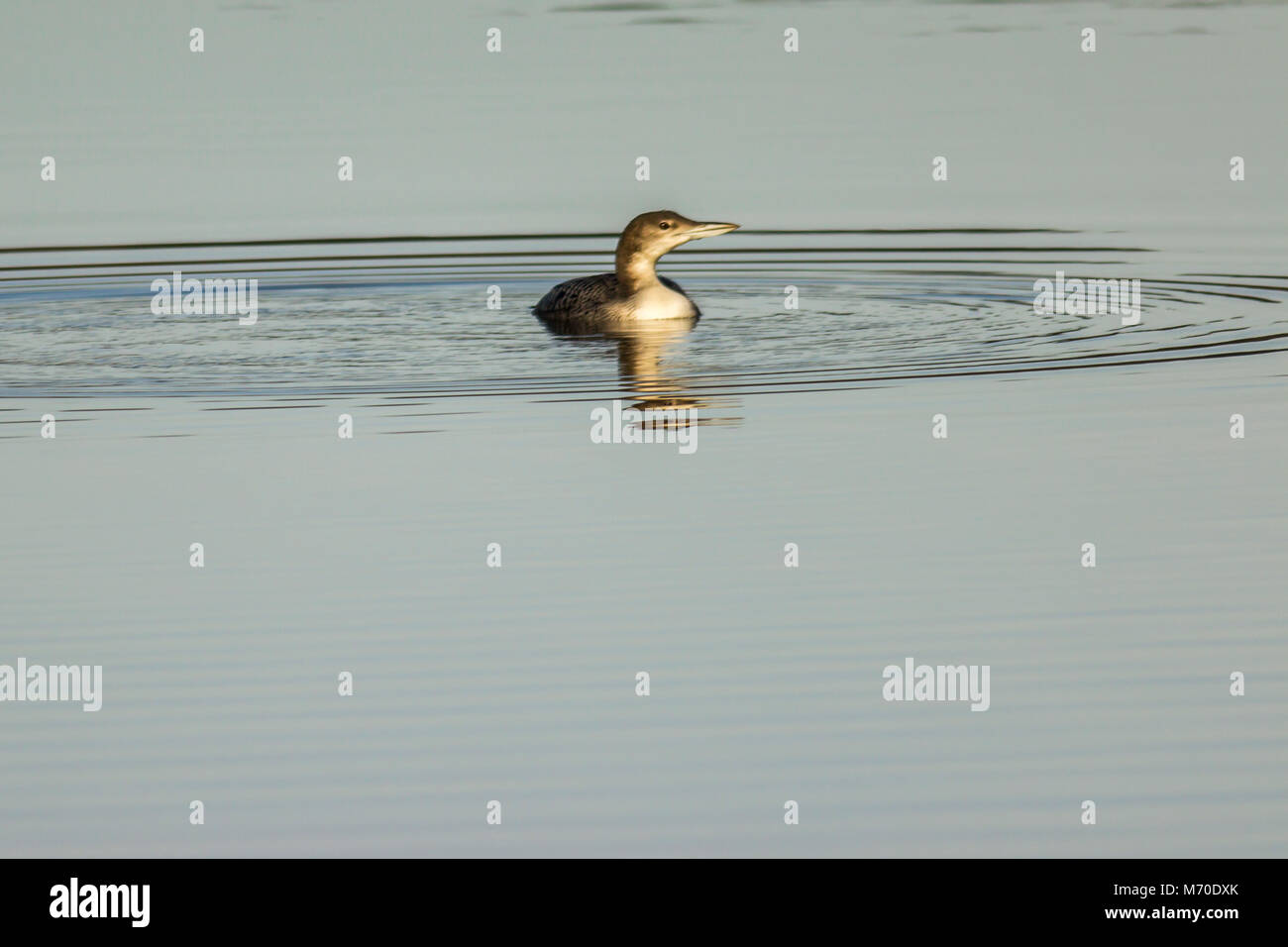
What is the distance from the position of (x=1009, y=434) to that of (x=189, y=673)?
5.23 meters

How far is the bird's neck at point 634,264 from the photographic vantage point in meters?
18.6

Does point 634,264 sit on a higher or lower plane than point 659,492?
higher

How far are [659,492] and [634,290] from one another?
5.60 metres

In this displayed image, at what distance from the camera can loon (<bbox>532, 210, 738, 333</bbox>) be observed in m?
18.2

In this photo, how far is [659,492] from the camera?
12969 millimetres
